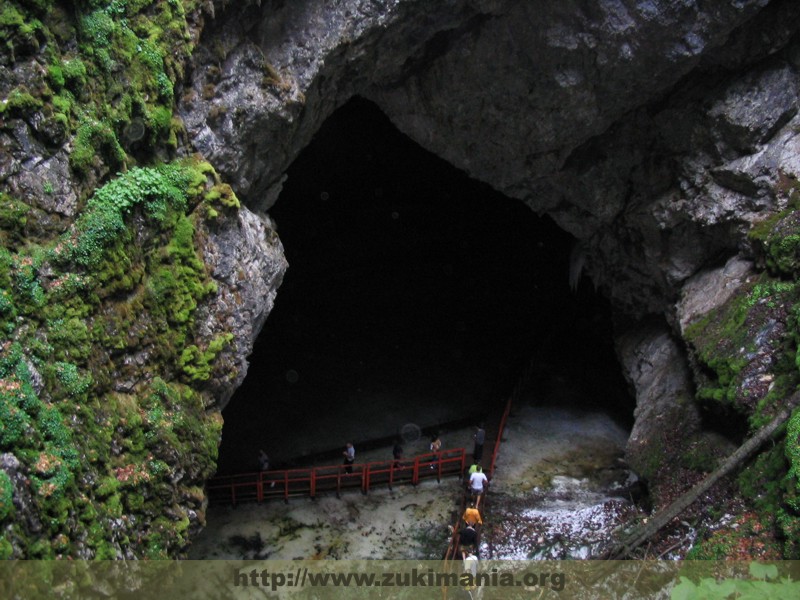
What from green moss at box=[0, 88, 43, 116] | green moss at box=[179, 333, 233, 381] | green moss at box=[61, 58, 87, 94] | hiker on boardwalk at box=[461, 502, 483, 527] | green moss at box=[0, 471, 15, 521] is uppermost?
green moss at box=[61, 58, 87, 94]

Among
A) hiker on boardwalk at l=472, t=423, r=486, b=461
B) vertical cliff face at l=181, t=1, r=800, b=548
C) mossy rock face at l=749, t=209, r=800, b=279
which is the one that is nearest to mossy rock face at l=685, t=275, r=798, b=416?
vertical cliff face at l=181, t=1, r=800, b=548

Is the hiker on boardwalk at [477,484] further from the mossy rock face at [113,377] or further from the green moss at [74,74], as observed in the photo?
the green moss at [74,74]

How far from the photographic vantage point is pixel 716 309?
13.3 meters

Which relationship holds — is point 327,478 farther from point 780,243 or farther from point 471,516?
point 780,243

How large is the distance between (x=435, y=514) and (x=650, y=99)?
8928mm

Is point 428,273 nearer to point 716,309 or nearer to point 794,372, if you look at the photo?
point 716,309

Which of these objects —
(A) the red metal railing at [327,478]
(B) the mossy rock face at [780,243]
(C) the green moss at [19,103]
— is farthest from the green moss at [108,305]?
(B) the mossy rock face at [780,243]

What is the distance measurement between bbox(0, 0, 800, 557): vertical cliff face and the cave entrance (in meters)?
4.17

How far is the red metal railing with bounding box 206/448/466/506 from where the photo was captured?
13375mm

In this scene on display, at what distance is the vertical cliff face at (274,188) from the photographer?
8.02m

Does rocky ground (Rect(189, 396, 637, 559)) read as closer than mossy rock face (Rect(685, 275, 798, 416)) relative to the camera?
No

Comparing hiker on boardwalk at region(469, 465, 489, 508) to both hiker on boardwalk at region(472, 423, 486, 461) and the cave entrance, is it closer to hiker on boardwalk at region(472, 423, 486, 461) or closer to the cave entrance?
hiker on boardwalk at region(472, 423, 486, 461)

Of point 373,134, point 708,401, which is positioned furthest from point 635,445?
point 373,134

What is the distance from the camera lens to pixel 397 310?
2186 centimetres
